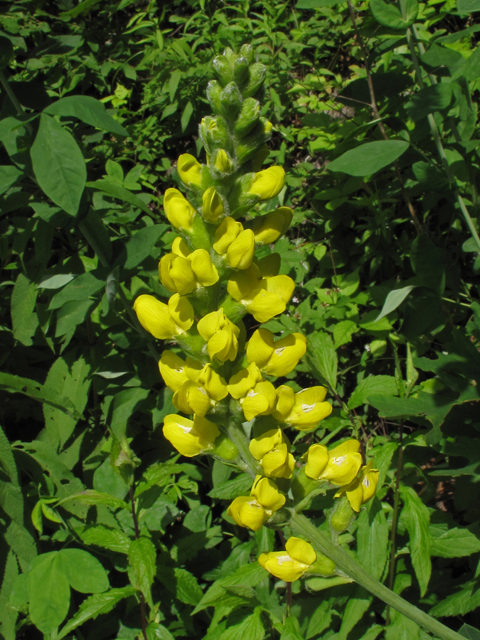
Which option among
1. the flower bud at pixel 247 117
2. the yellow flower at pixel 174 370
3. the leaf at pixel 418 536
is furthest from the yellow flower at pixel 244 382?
the leaf at pixel 418 536

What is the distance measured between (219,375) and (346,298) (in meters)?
1.52

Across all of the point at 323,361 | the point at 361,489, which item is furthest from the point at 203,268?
the point at 323,361

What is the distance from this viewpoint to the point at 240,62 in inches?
46.9

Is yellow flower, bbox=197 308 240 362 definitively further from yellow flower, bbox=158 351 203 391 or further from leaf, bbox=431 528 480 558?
leaf, bbox=431 528 480 558

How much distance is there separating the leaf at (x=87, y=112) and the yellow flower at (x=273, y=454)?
124 centimetres

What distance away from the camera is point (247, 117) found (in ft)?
3.97

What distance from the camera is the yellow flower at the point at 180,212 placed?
4.18 ft

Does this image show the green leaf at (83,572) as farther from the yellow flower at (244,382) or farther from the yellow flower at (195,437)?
the yellow flower at (244,382)

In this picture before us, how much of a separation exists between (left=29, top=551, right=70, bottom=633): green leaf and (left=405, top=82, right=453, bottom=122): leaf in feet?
6.99

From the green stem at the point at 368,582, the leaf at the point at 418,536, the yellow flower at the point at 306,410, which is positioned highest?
the yellow flower at the point at 306,410

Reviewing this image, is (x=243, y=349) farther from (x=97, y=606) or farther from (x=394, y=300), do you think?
(x=97, y=606)

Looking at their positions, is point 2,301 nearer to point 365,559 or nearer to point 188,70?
point 188,70

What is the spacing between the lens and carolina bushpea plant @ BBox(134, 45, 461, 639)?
1.19 m

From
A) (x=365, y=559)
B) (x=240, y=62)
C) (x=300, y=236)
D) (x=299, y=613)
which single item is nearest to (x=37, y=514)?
(x=299, y=613)
